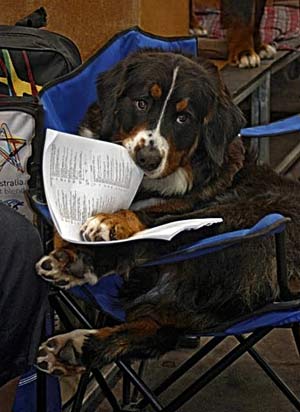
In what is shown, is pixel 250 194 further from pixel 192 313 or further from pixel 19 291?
pixel 19 291

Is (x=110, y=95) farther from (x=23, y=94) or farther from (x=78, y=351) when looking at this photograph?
(x=78, y=351)

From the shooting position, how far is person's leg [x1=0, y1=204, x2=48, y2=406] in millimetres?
1721

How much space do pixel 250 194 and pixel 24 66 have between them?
63 centimetres

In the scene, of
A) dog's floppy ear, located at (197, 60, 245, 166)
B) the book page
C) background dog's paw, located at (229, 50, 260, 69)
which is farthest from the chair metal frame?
background dog's paw, located at (229, 50, 260, 69)

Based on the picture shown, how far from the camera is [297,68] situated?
15.5 feet

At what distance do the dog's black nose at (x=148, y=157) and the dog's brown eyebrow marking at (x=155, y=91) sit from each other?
0.13 m

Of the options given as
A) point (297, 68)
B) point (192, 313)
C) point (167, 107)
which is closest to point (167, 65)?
point (167, 107)

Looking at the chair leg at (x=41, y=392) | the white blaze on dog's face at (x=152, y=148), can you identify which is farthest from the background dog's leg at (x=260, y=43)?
the chair leg at (x=41, y=392)

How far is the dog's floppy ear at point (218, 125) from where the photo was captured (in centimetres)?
217

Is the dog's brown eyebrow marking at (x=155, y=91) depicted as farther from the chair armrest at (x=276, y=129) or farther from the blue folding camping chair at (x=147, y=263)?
the chair armrest at (x=276, y=129)

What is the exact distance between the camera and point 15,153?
214 centimetres

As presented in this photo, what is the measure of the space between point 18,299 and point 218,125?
72 cm

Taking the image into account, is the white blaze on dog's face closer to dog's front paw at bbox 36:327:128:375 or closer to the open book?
the open book

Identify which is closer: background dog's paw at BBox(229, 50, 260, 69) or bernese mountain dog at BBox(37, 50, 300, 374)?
bernese mountain dog at BBox(37, 50, 300, 374)
